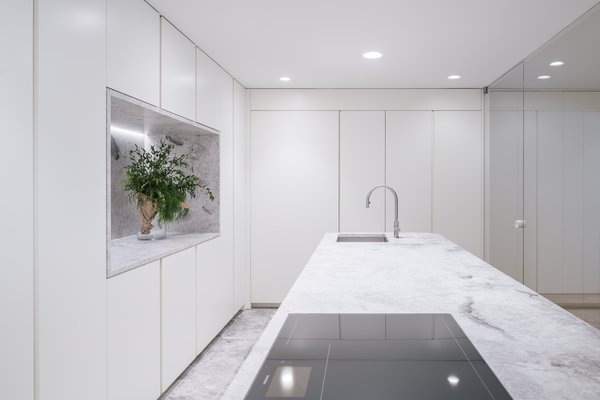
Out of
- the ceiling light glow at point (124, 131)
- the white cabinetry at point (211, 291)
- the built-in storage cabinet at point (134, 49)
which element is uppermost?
the built-in storage cabinet at point (134, 49)

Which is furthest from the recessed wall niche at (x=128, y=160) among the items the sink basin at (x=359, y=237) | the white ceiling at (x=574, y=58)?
the white ceiling at (x=574, y=58)

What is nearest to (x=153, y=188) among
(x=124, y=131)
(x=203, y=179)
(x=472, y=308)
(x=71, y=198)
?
(x=124, y=131)

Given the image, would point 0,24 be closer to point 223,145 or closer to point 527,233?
point 223,145

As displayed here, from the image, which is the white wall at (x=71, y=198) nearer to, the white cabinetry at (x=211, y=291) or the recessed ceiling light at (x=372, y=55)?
the white cabinetry at (x=211, y=291)

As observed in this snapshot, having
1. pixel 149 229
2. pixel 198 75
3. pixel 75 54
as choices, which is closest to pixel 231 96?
pixel 198 75

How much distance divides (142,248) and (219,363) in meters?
1.07

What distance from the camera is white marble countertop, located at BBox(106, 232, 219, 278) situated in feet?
7.03

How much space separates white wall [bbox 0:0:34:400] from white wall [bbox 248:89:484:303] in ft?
10.4

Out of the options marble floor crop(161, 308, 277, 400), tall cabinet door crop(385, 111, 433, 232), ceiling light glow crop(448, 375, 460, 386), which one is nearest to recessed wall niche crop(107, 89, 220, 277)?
marble floor crop(161, 308, 277, 400)

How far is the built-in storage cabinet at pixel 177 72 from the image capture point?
2.61 meters

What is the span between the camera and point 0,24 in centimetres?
135

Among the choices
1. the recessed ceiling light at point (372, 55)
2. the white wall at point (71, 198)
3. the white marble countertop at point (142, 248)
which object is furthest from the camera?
the recessed ceiling light at point (372, 55)

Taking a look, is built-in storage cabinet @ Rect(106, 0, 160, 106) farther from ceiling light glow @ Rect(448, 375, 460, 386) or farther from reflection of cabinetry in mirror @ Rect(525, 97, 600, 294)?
reflection of cabinetry in mirror @ Rect(525, 97, 600, 294)

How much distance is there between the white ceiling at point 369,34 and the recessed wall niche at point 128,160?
0.63 metres
